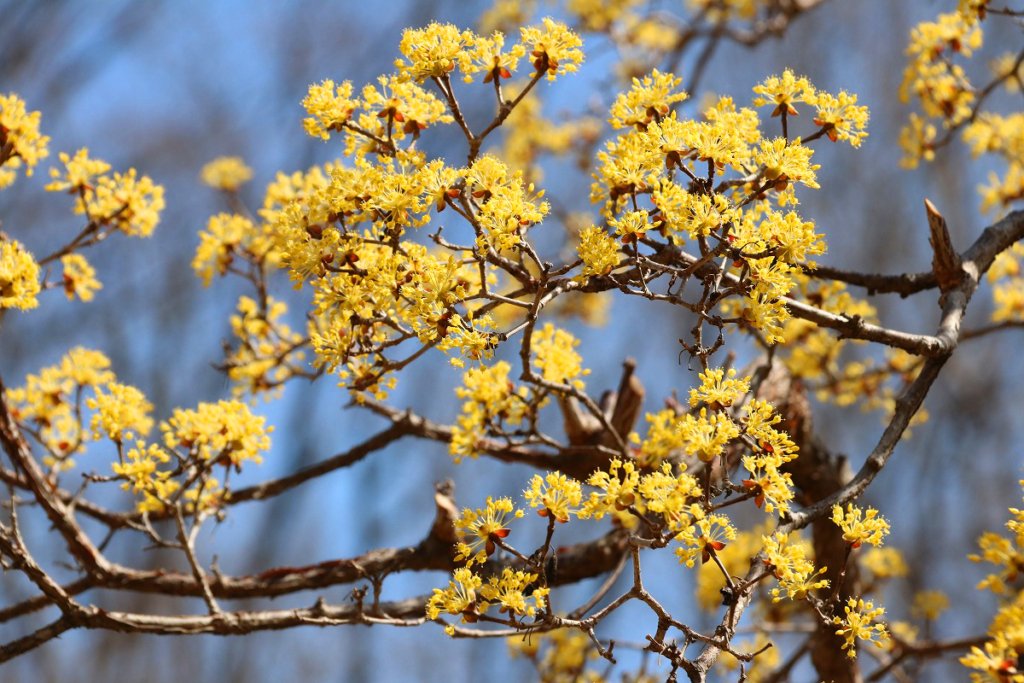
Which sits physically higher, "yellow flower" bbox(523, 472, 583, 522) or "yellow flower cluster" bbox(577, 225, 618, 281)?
"yellow flower cluster" bbox(577, 225, 618, 281)

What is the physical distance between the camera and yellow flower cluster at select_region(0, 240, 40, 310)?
1.31m

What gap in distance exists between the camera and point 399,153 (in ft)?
3.92

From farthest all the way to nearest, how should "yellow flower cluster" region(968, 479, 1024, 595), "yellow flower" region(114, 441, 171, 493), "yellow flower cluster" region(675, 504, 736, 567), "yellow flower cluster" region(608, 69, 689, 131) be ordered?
1. "yellow flower" region(114, 441, 171, 493)
2. "yellow flower cluster" region(608, 69, 689, 131)
3. "yellow flower cluster" region(968, 479, 1024, 595)
4. "yellow flower cluster" region(675, 504, 736, 567)

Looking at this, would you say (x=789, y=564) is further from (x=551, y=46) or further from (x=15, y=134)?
(x=15, y=134)

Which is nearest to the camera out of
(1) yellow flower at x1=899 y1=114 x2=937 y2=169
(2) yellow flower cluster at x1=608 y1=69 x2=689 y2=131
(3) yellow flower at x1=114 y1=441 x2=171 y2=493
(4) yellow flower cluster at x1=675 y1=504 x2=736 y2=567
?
(4) yellow flower cluster at x1=675 y1=504 x2=736 y2=567

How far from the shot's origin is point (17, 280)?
4.32 ft

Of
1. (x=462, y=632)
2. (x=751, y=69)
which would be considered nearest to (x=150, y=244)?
(x=751, y=69)

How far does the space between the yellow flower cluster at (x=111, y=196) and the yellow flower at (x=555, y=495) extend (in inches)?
37.6

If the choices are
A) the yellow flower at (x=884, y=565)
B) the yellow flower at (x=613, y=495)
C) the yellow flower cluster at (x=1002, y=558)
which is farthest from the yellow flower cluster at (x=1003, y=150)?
the yellow flower at (x=613, y=495)

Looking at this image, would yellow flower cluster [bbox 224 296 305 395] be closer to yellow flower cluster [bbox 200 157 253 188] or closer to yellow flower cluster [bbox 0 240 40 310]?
yellow flower cluster [bbox 200 157 253 188]

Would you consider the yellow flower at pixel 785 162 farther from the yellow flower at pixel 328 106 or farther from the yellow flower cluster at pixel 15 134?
the yellow flower cluster at pixel 15 134

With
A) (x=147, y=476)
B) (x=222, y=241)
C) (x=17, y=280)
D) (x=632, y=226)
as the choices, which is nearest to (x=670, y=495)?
(x=632, y=226)

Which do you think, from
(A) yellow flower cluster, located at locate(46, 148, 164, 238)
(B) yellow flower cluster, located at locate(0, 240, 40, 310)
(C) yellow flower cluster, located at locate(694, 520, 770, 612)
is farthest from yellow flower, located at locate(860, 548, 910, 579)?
(B) yellow flower cluster, located at locate(0, 240, 40, 310)

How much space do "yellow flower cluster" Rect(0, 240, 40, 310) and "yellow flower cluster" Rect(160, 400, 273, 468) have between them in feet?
0.92
